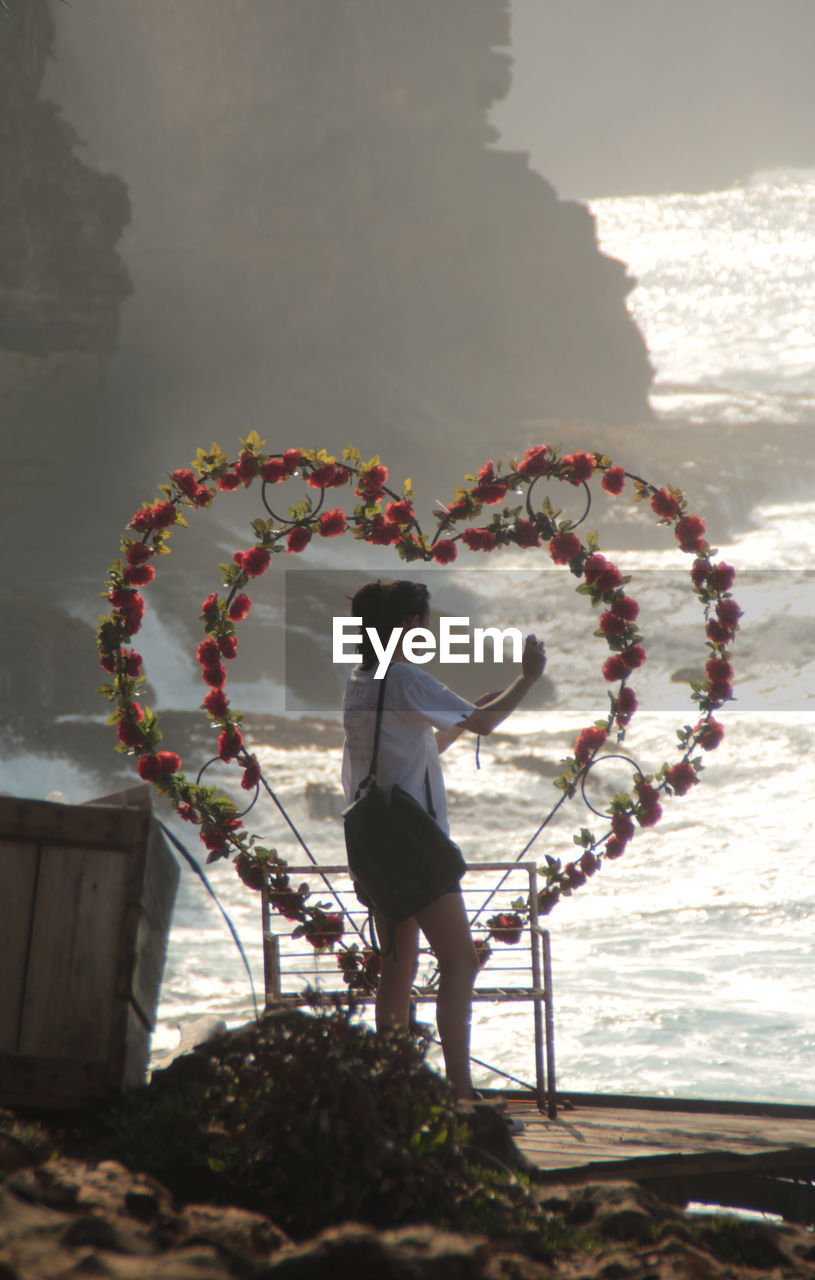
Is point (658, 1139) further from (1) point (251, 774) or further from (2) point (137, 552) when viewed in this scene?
(2) point (137, 552)

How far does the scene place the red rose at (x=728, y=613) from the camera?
6.07 metres

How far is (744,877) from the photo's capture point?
2148 cm

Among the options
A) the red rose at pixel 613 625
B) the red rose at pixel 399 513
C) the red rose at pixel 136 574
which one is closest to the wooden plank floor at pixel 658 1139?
the red rose at pixel 613 625

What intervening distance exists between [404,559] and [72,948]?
3.08 meters

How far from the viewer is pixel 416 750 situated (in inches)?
152

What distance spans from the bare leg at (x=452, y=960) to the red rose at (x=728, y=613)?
295 centimetres

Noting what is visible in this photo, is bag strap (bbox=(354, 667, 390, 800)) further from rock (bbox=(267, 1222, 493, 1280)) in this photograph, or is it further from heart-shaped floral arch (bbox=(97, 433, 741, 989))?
heart-shaped floral arch (bbox=(97, 433, 741, 989))

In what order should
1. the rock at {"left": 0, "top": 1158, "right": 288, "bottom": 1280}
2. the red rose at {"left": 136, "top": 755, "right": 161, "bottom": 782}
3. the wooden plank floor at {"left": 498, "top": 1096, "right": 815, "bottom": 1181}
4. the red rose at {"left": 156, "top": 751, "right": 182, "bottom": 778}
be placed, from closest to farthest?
1. the rock at {"left": 0, "top": 1158, "right": 288, "bottom": 1280}
2. the wooden plank floor at {"left": 498, "top": 1096, "right": 815, "bottom": 1181}
3. the red rose at {"left": 136, "top": 755, "right": 161, "bottom": 782}
4. the red rose at {"left": 156, "top": 751, "right": 182, "bottom": 778}

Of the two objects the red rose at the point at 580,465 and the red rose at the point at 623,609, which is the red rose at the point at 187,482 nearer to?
the red rose at the point at 580,465

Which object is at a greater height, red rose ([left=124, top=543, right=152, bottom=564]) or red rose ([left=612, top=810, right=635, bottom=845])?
red rose ([left=124, top=543, right=152, bottom=564])

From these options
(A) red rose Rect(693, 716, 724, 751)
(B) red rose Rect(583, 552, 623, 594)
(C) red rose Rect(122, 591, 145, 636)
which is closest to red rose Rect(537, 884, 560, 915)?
(A) red rose Rect(693, 716, 724, 751)

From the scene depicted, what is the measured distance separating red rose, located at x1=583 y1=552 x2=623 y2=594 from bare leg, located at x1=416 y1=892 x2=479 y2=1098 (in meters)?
2.65

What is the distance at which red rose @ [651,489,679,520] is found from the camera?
6.27 meters

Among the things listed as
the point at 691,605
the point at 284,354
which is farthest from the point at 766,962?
the point at 284,354
